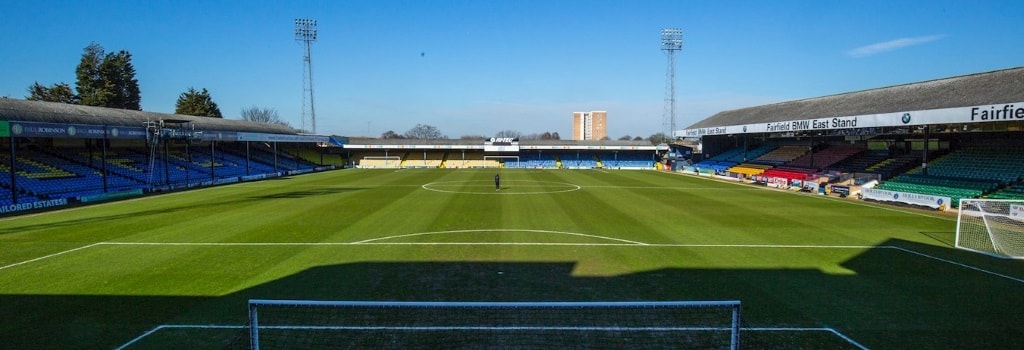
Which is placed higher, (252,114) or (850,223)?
(252,114)

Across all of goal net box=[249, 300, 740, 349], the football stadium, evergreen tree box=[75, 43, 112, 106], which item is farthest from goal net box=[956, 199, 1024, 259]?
evergreen tree box=[75, 43, 112, 106]

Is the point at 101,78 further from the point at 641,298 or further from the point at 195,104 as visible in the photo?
the point at 641,298

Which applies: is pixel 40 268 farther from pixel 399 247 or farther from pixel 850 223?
pixel 850 223

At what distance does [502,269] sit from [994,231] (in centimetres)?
1768

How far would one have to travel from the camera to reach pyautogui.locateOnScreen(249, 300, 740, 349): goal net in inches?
313

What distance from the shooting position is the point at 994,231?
1736 cm

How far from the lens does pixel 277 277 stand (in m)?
11.7

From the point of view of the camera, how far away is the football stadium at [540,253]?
334 inches

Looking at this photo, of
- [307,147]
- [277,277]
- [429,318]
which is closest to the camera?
[429,318]

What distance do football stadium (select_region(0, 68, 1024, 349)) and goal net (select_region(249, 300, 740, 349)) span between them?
0.05m

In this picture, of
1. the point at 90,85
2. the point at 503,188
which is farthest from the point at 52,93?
the point at 503,188

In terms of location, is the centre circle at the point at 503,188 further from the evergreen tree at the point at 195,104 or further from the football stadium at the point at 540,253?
the evergreen tree at the point at 195,104

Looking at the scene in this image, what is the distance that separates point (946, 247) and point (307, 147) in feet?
225

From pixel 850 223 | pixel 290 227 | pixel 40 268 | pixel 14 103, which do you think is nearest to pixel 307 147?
pixel 14 103
